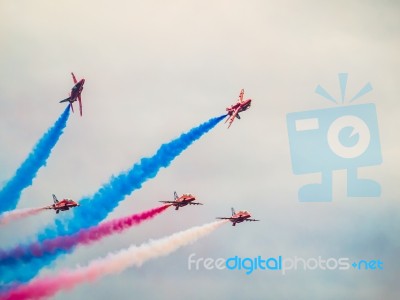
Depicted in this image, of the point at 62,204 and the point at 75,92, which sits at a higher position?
the point at 75,92

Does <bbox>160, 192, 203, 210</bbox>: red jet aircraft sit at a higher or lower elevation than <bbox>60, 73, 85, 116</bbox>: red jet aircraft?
lower

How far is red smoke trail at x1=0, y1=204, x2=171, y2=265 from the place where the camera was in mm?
115750

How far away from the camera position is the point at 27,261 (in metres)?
116

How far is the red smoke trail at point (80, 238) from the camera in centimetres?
11575

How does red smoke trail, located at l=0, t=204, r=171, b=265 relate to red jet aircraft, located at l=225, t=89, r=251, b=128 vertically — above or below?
below

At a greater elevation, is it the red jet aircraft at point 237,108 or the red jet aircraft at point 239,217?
the red jet aircraft at point 237,108

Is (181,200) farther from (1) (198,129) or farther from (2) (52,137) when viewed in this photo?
(2) (52,137)

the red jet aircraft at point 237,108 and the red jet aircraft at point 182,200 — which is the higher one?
the red jet aircraft at point 237,108

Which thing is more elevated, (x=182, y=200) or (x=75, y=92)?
(x=75, y=92)

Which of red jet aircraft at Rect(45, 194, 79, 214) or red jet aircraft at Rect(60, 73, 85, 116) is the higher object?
red jet aircraft at Rect(60, 73, 85, 116)

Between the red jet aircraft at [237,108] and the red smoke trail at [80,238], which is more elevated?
the red jet aircraft at [237,108]

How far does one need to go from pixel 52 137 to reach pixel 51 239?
13.9 metres

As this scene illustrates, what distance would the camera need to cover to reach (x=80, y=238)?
117500 mm

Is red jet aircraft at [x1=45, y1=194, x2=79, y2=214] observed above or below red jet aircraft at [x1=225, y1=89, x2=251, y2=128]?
below
